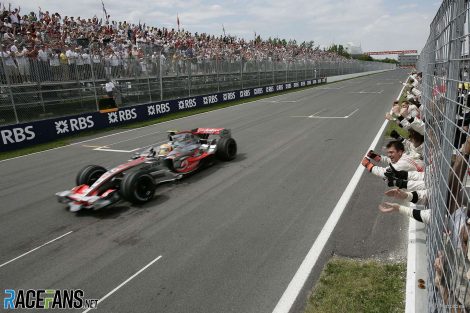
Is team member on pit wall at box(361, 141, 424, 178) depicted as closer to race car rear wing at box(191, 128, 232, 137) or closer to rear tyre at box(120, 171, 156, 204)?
rear tyre at box(120, 171, 156, 204)

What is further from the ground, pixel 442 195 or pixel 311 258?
pixel 442 195

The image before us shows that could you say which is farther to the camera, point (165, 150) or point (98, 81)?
point (98, 81)

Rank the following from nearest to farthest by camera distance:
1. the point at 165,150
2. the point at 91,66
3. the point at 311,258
→ the point at 311,258, the point at 165,150, the point at 91,66

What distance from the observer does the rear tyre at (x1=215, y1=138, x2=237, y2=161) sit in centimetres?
952

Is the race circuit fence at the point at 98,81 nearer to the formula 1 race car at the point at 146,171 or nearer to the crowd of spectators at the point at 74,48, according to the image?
the crowd of spectators at the point at 74,48

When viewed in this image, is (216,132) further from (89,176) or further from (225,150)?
(89,176)

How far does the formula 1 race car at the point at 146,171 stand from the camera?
6.68 metres

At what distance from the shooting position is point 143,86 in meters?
21.2

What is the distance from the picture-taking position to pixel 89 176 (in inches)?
290

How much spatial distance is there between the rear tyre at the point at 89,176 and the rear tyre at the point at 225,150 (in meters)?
3.14
